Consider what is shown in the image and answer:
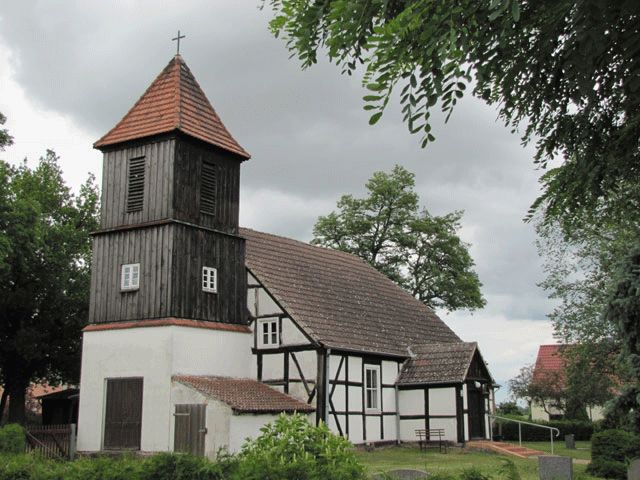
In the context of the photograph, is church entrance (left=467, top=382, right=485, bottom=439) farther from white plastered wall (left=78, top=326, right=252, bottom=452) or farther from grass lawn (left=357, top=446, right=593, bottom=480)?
white plastered wall (left=78, top=326, right=252, bottom=452)

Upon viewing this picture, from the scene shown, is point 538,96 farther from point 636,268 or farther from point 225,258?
A: point 225,258

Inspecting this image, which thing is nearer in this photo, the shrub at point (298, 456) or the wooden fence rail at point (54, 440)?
the shrub at point (298, 456)

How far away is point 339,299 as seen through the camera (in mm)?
28984

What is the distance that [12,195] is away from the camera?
108 ft

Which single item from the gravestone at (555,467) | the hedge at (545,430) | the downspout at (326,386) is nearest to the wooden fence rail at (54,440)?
the downspout at (326,386)

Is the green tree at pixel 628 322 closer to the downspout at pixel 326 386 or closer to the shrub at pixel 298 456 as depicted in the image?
the shrub at pixel 298 456

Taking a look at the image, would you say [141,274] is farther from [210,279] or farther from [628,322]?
[628,322]

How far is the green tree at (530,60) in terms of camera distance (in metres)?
6.46

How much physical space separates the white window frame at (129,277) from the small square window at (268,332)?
442 cm

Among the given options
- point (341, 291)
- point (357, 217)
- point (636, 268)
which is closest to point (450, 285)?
point (357, 217)

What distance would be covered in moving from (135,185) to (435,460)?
41.7 ft

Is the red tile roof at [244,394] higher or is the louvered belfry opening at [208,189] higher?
the louvered belfry opening at [208,189]

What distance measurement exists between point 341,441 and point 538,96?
517 cm

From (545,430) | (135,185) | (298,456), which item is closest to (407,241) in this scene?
(545,430)
